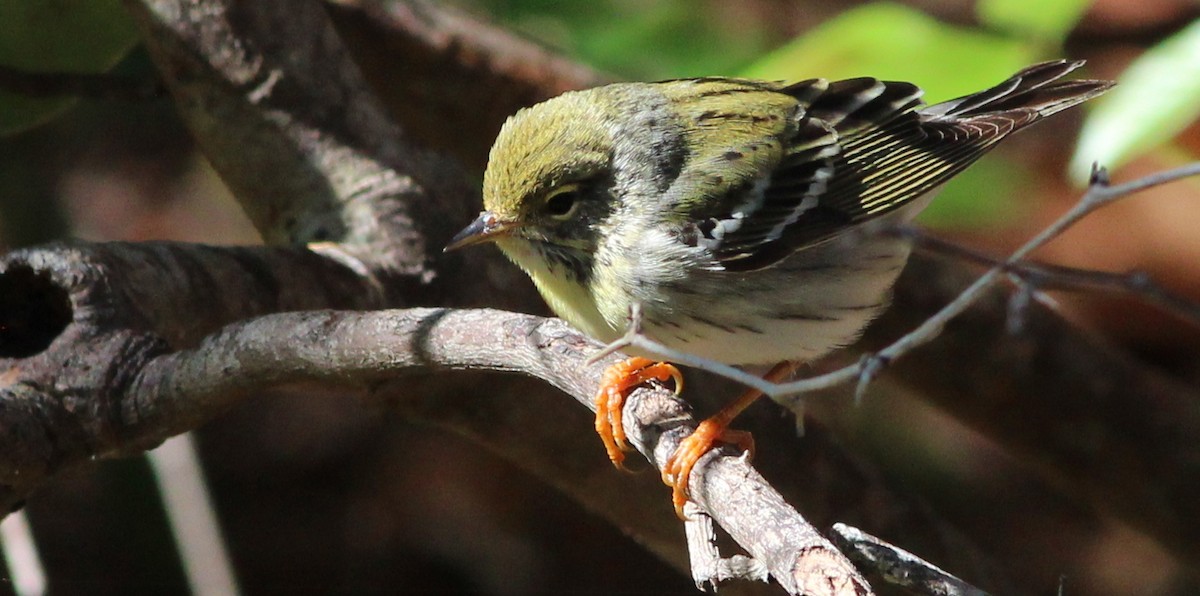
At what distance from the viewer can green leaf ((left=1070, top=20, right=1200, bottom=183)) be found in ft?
8.02

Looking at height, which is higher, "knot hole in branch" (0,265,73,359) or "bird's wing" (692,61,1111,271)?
"knot hole in branch" (0,265,73,359)

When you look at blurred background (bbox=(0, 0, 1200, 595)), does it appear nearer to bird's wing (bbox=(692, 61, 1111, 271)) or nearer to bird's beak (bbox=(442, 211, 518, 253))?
bird's wing (bbox=(692, 61, 1111, 271))

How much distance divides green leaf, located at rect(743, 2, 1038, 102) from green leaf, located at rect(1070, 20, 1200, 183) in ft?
1.91

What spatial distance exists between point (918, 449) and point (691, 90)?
2828mm

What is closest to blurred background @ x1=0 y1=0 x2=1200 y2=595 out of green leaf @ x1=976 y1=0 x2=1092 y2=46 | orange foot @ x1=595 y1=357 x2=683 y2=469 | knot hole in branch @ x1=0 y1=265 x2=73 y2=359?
green leaf @ x1=976 y1=0 x2=1092 y2=46

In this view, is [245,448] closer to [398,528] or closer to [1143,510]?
[398,528]

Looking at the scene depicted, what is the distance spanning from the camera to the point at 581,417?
3172 mm

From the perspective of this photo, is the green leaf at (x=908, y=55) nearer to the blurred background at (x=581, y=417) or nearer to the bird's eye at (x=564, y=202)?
the blurred background at (x=581, y=417)

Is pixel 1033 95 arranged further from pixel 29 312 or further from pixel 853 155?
pixel 29 312

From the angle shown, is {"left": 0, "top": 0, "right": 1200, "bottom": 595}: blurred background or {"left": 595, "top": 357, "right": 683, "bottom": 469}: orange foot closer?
{"left": 595, "top": 357, "right": 683, "bottom": 469}: orange foot

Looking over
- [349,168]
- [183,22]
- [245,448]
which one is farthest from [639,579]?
[183,22]

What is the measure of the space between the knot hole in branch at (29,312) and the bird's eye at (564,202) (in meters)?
1.05

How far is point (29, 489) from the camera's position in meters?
2.29

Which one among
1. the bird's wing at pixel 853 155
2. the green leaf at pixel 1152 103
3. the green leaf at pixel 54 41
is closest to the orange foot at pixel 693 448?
the bird's wing at pixel 853 155
